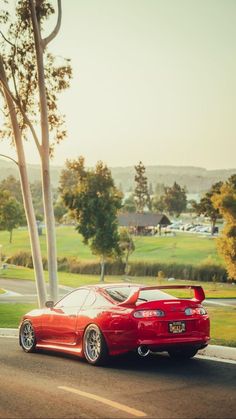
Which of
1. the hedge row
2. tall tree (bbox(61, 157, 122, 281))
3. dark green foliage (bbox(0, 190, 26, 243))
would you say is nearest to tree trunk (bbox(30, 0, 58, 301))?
tall tree (bbox(61, 157, 122, 281))

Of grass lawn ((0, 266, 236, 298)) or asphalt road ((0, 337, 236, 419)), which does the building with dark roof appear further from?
asphalt road ((0, 337, 236, 419))

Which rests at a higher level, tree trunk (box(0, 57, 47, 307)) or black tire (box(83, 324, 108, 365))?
tree trunk (box(0, 57, 47, 307))

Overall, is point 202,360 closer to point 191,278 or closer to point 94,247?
point 94,247

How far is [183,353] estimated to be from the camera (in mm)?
11945

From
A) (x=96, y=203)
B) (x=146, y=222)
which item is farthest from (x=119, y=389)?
(x=146, y=222)

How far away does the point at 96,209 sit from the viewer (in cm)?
6262

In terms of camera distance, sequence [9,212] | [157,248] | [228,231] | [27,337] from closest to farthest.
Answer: [27,337]
[228,231]
[9,212]
[157,248]

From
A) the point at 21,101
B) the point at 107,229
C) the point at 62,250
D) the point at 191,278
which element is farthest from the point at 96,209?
the point at 62,250

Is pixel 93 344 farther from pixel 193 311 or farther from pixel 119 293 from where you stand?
pixel 193 311

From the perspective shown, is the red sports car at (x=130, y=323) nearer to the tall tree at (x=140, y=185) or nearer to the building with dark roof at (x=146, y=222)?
the building with dark roof at (x=146, y=222)

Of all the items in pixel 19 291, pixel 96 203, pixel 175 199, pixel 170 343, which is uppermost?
pixel 175 199

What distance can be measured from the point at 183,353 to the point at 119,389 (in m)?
3.11

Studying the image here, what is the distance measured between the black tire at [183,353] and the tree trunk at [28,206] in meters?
10.1

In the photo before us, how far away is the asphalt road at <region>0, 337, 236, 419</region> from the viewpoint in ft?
25.2
